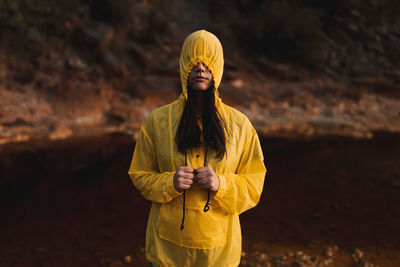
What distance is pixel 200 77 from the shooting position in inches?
68.5

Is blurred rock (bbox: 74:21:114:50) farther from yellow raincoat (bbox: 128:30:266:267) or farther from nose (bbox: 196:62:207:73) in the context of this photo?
nose (bbox: 196:62:207:73)

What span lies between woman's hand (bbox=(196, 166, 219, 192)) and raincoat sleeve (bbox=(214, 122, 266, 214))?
5 centimetres

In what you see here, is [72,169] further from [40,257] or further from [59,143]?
[40,257]

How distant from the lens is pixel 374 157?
25.6 ft

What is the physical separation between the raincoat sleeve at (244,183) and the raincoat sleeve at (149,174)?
233mm

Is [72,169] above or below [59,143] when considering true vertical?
below

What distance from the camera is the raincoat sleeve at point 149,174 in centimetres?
169

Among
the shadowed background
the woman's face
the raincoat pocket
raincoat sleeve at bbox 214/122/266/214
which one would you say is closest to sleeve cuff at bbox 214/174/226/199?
raincoat sleeve at bbox 214/122/266/214

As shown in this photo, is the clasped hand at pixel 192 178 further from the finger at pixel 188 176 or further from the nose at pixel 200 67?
the nose at pixel 200 67

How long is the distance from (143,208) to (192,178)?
3.89 m

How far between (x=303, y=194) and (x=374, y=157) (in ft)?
9.87

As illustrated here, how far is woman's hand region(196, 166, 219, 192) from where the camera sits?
1.57 metres

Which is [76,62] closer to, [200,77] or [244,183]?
[200,77]

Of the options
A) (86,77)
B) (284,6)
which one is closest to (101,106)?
(86,77)
